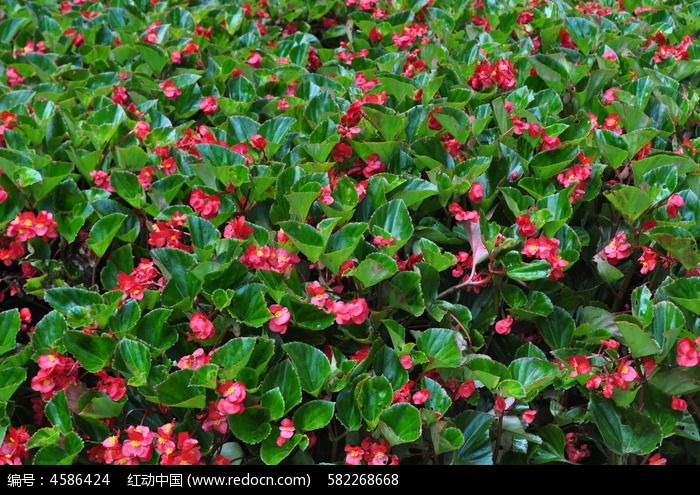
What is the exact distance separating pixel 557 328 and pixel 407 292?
33 centimetres

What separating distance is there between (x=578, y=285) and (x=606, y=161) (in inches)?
12.4

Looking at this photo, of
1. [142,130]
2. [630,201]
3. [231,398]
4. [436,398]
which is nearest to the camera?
[231,398]

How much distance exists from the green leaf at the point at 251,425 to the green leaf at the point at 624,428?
0.61 metres

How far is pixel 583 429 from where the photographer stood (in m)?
1.59

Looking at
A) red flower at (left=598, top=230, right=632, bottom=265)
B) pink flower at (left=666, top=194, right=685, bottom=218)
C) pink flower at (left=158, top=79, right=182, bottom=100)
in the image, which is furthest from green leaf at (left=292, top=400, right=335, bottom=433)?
pink flower at (left=158, top=79, right=182, bottom=100)

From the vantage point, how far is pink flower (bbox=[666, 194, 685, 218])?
1683 millimetres

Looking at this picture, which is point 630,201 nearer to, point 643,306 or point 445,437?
point 643,306

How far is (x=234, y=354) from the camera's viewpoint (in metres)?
1.40

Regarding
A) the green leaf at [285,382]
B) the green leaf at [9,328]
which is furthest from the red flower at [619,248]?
the green leaf at [9,328]

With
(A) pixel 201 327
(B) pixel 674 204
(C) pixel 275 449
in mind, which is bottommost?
(C) pixel 275 449

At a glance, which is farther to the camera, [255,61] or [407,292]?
[255,61]

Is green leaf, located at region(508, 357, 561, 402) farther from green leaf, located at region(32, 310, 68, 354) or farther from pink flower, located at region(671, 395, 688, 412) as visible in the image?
green leaf, located at region(32, 310, 68, 354)

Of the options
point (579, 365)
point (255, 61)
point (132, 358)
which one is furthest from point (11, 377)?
point (255, 61)

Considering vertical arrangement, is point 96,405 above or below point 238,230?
below
